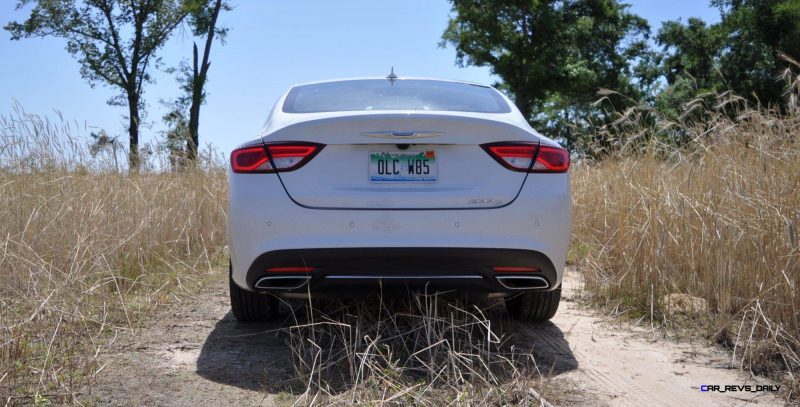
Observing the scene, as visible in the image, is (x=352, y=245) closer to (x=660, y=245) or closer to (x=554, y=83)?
(x=660, y=245)

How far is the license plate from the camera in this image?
161 inches

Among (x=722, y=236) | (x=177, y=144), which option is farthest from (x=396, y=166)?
(x=177, y=144)

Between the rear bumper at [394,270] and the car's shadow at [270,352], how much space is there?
43 centimetres

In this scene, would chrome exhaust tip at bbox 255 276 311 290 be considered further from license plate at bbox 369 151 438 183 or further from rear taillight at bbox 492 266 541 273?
rear taillight at bbox 492 266 541 273

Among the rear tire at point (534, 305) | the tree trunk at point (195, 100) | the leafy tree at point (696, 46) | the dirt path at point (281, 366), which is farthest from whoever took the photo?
the leafy tree at point (696, 46)

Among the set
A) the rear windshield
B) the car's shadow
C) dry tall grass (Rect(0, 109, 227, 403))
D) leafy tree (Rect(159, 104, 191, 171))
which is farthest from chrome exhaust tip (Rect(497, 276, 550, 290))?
leafy tree (Rect(159, 104, 191, 171))

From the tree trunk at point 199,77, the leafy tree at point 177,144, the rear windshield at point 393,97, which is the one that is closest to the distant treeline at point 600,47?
the tree trunk at point 199,77

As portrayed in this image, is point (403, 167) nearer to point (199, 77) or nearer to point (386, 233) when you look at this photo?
point (386, 233)

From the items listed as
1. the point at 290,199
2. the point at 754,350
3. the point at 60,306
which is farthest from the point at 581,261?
the point at 60,306

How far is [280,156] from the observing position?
411cm

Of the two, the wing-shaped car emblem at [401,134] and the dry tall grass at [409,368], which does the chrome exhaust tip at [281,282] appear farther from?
the wing-shaped car emblem at [401,134]

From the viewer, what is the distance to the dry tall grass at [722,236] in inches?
177

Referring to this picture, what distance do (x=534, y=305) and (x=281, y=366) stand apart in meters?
1.77

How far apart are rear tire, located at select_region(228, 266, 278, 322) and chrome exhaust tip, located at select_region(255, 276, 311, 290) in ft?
2.21
